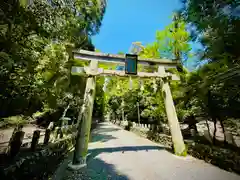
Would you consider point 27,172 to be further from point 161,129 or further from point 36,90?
point 161,129

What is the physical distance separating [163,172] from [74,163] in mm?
2742

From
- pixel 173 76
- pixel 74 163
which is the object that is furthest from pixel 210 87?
pixel 74 163

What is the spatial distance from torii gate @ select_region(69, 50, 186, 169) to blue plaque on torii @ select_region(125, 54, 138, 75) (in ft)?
0.58

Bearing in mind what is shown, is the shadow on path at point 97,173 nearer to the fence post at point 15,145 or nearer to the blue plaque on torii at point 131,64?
the fence post at point 15,145

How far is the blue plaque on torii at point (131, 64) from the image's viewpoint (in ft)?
17.9

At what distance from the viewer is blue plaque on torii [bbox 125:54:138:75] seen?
545 cm

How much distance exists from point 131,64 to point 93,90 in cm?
198

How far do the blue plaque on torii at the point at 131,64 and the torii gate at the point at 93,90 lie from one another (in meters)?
0.18

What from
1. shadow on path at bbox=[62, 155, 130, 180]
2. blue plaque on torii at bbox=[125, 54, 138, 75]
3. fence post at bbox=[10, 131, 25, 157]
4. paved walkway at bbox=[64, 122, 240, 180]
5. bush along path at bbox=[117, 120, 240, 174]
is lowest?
shadow on path at bbox=[62, 155, 130, 180]

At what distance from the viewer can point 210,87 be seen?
5.24 meters

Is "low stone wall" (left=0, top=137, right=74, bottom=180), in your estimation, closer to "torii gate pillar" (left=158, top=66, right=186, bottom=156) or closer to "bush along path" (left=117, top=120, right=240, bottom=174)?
"torii gate pillar" (left=158, top=66, right=186, bottom=156)

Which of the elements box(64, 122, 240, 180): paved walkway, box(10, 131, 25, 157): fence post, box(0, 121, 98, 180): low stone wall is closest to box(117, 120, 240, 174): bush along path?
box(64, 122, 240, 180): paved walkway

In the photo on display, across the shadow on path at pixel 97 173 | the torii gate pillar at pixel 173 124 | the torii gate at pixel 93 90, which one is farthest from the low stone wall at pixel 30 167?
the torii gate pillar at pixel 173 124

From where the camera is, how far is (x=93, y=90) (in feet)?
15.9
